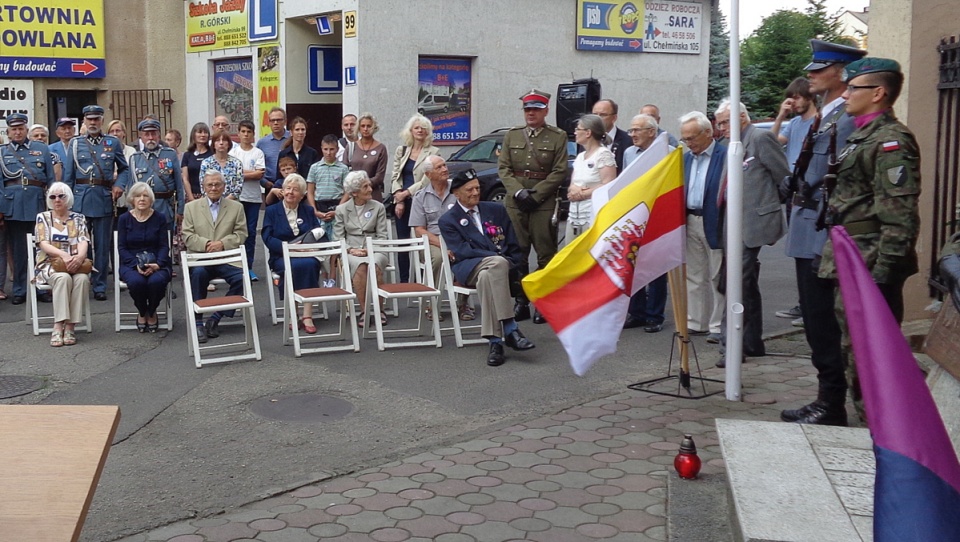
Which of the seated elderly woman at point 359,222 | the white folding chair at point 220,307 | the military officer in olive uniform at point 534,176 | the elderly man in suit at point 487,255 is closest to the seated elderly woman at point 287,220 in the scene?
the seated elderly woman at point 359,222

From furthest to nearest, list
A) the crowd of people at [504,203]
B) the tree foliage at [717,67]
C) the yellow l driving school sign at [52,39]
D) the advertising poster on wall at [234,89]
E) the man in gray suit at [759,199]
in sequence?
the tree foliage at [717,67] < the advertising poster on wall at [234,89] < the yellow l driving school sign at [52,39] < the man in gray suit at [759,199] < the crowd of people at [504,203]

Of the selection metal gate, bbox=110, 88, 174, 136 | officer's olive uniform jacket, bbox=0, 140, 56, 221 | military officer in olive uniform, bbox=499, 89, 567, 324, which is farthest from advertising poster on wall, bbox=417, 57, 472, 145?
military officer in olive uniform, bbox=499, 89, 567, 324

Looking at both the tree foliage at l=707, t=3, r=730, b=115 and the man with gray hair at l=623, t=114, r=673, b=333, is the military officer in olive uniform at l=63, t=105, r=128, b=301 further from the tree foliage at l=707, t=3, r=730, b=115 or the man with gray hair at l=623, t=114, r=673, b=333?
the tree foliage at l=707, t=3, r=730, b=115

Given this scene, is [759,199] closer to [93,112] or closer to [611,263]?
[611,263]

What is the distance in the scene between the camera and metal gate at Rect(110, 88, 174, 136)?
76.7 feet

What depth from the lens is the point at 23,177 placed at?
37.7 feet

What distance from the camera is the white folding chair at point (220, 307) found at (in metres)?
8.59

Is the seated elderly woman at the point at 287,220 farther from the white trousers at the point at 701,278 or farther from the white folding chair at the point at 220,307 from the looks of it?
the white trousers at the point at 701,278

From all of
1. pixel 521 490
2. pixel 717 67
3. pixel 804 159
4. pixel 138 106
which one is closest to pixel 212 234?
pixel 521 490

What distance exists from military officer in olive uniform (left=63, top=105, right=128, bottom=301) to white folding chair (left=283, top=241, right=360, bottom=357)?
3.18 metres

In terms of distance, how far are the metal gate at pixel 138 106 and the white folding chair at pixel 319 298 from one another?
15.3 m

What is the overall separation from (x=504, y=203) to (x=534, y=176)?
455 millimetres

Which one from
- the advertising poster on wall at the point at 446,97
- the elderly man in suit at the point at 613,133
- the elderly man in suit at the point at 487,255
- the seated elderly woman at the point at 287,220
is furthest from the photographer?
the advertising poster on wall at the point at 446,97

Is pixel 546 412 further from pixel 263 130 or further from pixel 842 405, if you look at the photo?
pixel 263 130
